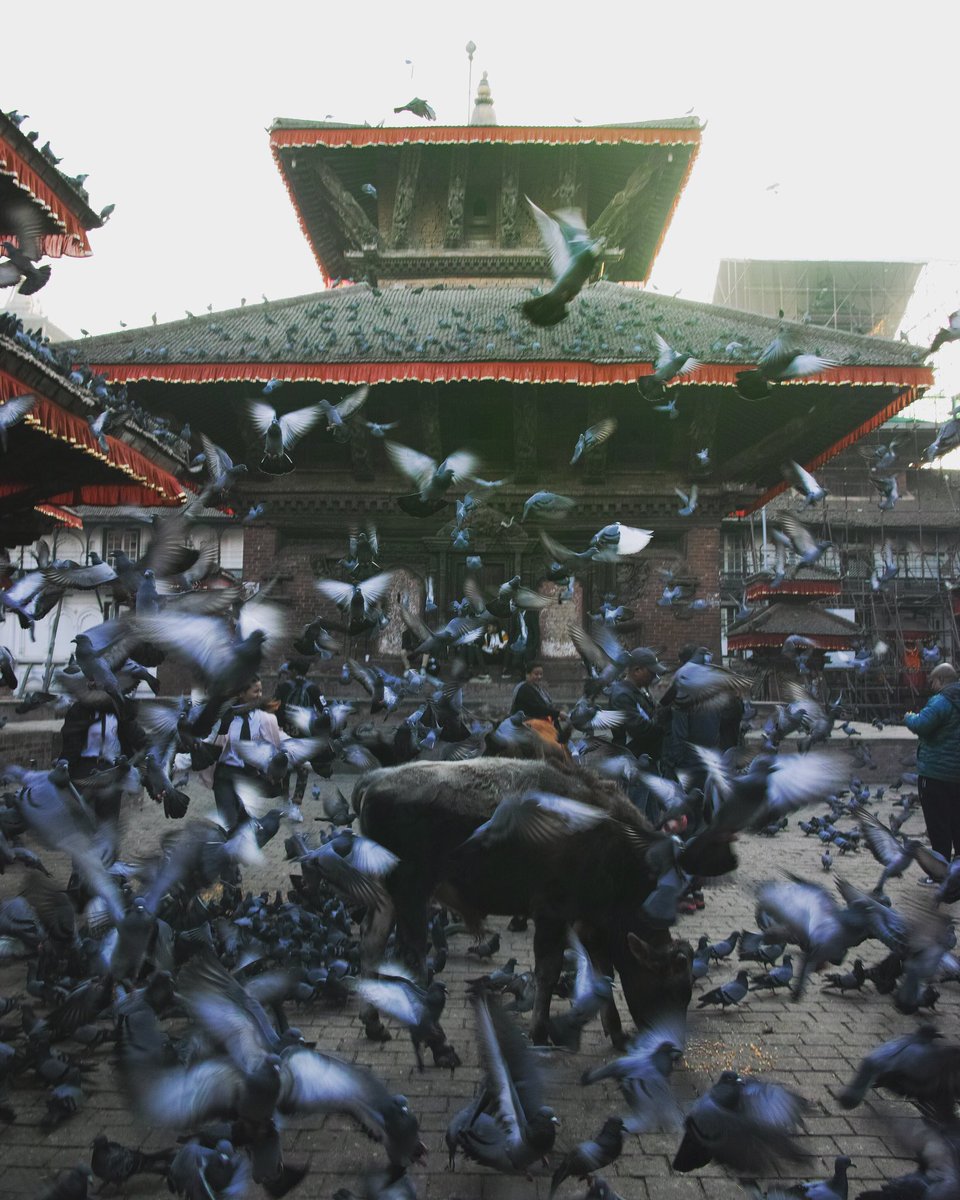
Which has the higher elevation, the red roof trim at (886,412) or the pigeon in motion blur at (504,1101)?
the red roof trim at (886,412)

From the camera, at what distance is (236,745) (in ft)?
20.8

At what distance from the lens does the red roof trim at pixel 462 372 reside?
13.6 metres

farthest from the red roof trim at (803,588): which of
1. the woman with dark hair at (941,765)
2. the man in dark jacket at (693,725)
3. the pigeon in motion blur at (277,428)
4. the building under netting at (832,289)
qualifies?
the building under netting at (832,289)

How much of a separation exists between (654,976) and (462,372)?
11187 mm

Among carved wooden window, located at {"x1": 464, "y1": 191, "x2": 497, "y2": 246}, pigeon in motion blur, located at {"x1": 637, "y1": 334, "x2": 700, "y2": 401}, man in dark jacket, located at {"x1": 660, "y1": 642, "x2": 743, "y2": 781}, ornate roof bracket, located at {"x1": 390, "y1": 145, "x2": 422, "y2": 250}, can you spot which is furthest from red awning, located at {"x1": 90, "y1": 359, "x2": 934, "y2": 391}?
carved wooden window, located at {"x1": 464, "y1": 191, "x2": 497, "y2": 246}

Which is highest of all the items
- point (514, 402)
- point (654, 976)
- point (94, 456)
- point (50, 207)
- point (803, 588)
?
point (514, 402)

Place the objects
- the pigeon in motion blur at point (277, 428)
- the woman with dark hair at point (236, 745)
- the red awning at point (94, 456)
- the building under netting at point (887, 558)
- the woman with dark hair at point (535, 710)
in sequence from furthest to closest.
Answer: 1. the building under netting at point (887, 558)
2. the pigeon in motion blur at point (277, 428)
3. the woman with dark hair at point (535, 710)
4. the red awning at point (94, 456)
5. the woman with dark hair at point (236, 745)

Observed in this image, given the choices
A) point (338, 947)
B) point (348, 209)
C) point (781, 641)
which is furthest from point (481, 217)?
point (338, 947)

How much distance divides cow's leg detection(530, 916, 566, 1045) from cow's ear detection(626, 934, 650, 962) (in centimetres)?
52

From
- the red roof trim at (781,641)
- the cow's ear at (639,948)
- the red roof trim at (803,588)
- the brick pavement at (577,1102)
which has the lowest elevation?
the brick pavement at (577,1102)

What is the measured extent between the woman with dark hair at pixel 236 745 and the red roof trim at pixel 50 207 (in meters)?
4.27

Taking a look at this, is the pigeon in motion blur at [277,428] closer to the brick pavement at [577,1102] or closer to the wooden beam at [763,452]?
the brick pavement at [577,1102]

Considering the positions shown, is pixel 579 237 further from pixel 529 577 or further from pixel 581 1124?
pixel 529 577

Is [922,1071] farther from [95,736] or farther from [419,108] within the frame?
[419,108]
